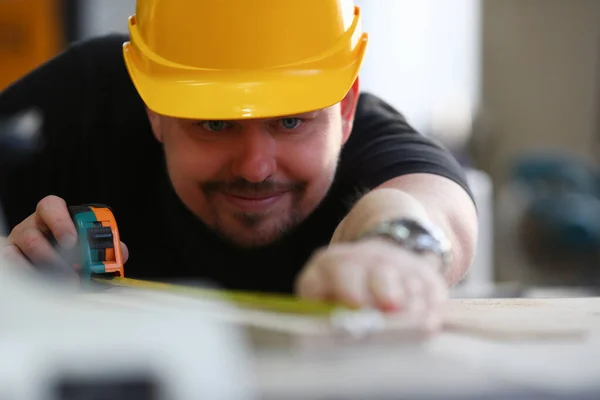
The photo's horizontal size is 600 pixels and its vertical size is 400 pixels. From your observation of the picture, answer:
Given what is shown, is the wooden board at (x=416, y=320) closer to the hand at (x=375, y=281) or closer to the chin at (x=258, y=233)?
the hand at (x=375, y=281)

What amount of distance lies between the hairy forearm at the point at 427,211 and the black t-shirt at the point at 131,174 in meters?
0.21

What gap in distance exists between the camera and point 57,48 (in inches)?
136

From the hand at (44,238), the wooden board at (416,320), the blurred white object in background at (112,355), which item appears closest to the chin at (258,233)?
the hand at (44,238)

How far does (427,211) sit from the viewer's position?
3.21 ft

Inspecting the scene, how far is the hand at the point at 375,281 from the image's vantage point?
21.7 inches

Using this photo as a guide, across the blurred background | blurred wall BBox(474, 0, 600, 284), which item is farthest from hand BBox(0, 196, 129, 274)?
blurred wall BBox(474, 0, 600, 284)

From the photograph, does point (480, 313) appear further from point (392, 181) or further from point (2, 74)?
point (2, 74)

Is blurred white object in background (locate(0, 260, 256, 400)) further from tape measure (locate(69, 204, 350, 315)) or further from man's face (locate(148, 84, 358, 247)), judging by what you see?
man's face (locate(148, 84, 358, 247))

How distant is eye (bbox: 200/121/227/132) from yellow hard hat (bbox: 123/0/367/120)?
9 cm

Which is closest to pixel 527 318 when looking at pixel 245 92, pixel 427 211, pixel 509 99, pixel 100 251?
pixel 427 211

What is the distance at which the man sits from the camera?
1.07 meters

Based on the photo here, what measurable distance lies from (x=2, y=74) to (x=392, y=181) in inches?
99.7

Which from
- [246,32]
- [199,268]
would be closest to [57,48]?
[199,268]

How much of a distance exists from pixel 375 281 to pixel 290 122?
64 cm
